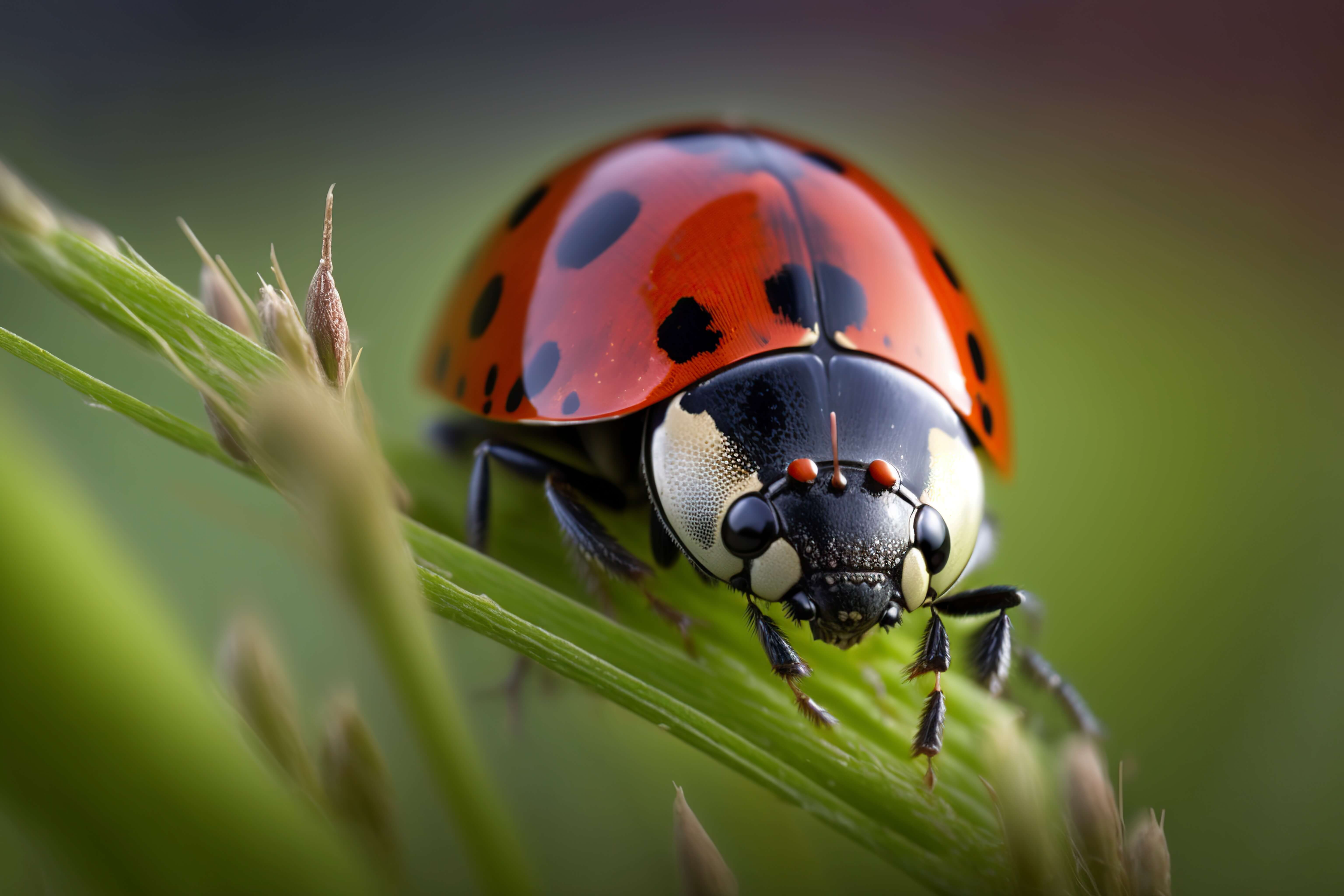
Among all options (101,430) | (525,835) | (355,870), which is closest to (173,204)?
(101,430)

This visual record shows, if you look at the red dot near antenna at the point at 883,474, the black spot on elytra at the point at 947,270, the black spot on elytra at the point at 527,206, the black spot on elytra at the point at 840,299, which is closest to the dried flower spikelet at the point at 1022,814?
the red dot near antenna at the point at 883,474

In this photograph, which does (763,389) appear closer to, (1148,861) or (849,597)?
(849,597)

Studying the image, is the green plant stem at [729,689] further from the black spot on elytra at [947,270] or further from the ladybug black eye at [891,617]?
the black spot on elytra at [947,270]

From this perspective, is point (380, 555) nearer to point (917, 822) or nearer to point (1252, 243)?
point (917, 822)

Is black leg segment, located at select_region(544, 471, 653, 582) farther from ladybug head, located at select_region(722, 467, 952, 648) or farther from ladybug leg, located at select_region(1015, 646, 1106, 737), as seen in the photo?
ladybug leg, located at select_region(1015, 646, 1106, 737)

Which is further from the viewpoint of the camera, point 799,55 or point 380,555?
point 799,55

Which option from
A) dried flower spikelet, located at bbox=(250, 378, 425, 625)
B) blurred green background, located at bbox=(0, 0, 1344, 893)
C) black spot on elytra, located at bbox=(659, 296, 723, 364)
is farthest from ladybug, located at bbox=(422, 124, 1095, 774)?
dried flower spikelet, located at bbox=(250, 378, 425, 625)
